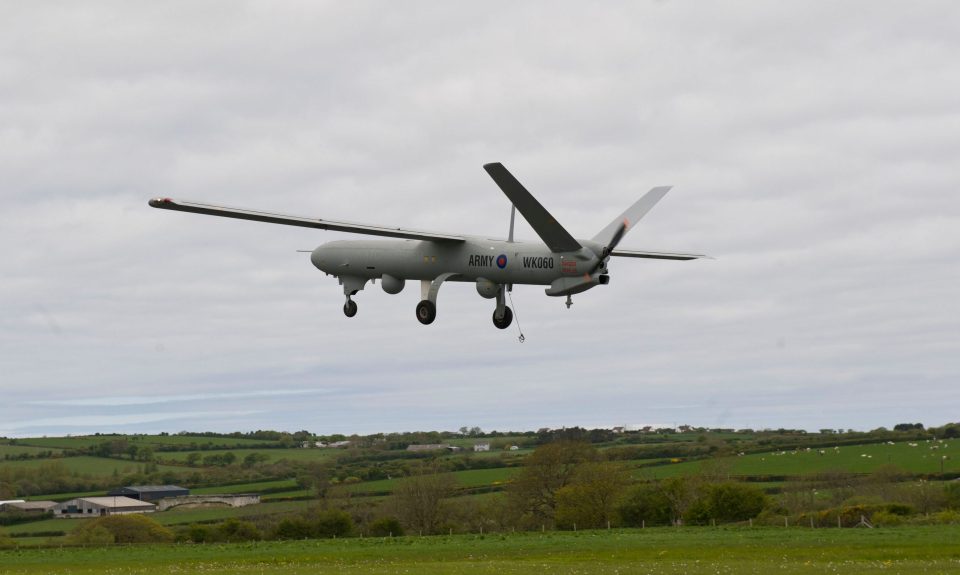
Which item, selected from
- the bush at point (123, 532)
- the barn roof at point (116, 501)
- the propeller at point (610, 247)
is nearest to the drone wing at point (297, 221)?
the propeller at point (610, 247)

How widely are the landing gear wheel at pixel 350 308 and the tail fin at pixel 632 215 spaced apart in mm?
7958

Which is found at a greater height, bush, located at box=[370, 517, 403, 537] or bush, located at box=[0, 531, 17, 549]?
bush, located at box=[370, 517, 403, 537]

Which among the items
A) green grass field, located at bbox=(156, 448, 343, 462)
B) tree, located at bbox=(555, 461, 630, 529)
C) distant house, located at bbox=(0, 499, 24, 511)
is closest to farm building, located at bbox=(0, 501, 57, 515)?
distant house, located at bbox=(0, 499, 24, 511)

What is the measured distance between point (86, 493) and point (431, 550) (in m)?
84.2

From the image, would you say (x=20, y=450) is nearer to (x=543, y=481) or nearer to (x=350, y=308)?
(x=543, y=481)

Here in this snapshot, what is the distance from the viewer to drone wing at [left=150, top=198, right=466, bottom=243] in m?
32.7

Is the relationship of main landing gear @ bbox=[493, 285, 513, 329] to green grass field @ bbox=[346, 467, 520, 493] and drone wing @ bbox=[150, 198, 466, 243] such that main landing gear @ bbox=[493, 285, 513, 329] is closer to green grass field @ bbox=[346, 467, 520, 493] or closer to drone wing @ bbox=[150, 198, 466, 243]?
drone wing @ bbox=[150, 198, 466, 243]

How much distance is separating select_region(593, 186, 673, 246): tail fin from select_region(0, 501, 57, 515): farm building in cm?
11613

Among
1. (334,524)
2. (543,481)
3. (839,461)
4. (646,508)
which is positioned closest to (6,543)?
(334,524)

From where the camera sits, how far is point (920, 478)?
124375mm

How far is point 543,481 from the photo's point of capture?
11806cm

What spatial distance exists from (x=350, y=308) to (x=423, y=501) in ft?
271

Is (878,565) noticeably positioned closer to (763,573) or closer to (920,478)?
(763,573)

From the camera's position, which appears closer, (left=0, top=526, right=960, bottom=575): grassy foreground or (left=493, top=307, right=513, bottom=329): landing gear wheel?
(left=493, top=307, right=513, bottom=329): landing gear wheel
